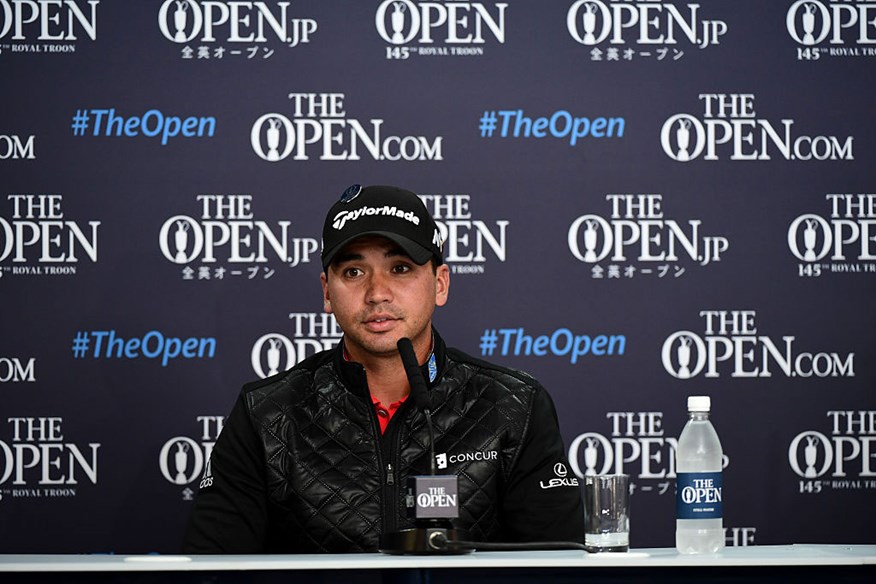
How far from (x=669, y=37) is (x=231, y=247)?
1330mm

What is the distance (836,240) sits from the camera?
2.97m

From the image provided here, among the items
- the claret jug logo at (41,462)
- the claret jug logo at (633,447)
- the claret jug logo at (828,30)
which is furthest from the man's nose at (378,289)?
the claret jug logo at (828,30)

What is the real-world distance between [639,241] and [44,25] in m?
1.72

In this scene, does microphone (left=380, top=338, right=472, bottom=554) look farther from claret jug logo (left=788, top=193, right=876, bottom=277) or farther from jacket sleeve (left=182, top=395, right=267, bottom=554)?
claret jug logo (left=788, top=193, right=876, bottom=277)

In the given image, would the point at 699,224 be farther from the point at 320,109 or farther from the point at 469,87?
the point at 320,109

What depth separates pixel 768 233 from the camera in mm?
2969

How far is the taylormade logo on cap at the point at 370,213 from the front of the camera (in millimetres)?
2062

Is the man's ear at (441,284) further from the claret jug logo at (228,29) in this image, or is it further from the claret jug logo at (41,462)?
the claret jug logo at (41,462)

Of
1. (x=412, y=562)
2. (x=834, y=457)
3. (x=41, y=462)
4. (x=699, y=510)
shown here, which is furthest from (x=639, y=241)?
(x=412, y=562)

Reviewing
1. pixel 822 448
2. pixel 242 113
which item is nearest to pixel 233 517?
pixel 242 113

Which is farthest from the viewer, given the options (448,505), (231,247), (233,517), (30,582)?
(231,247)

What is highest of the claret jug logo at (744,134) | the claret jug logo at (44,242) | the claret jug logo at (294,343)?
the claret jug logo at (744,134)

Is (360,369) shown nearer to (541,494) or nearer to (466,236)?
(541,494)

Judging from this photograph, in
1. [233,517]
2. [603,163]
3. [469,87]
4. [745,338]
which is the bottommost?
[233,517]
